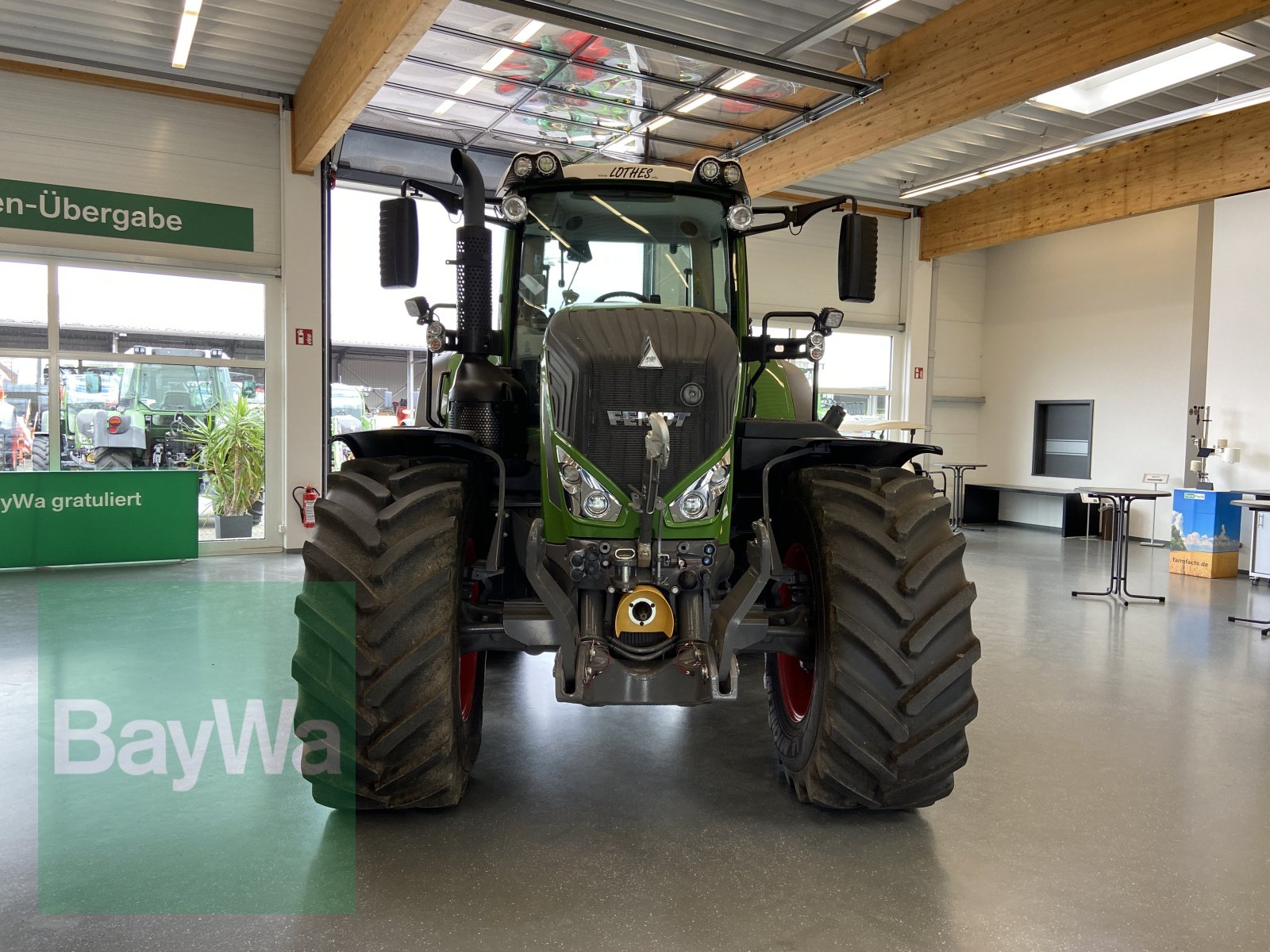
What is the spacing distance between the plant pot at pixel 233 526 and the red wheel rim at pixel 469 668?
7704 mm

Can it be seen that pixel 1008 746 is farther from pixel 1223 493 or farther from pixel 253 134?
pixel 253 134

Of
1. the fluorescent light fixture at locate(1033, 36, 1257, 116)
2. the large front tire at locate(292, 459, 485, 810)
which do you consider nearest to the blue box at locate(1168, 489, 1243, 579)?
the fluorescent light fixture at locate(1033, 36, 1257, 116)

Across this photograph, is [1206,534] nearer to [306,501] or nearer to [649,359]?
[649,359]

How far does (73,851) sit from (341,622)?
3.64 ft

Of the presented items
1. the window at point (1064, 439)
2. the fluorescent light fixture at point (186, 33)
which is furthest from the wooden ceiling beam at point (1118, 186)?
the fluorescent light fixture at point (186, 33)

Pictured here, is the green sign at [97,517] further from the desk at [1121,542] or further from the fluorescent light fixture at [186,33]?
the desk at [1121,542]

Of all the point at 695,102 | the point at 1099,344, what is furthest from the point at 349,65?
the point at 1099,344

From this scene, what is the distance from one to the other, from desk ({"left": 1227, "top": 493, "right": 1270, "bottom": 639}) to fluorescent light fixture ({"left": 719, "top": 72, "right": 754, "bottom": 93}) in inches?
237

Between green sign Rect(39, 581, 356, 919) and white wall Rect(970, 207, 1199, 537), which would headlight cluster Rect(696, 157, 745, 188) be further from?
white wall Rect(970, 207, 1199, 537)

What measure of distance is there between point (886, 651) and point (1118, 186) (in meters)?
11.3

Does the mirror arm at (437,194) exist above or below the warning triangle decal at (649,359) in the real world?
above

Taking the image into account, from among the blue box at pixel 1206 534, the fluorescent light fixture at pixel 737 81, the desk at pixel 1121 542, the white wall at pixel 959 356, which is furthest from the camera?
the white wall at pixel 959 356

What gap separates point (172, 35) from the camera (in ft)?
27.8

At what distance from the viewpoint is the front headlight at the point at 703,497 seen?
285cm
